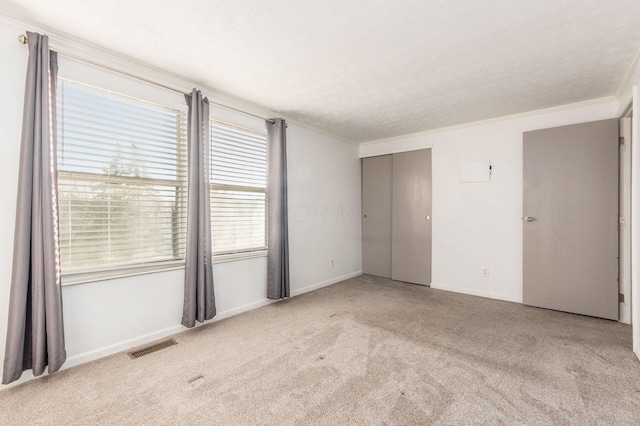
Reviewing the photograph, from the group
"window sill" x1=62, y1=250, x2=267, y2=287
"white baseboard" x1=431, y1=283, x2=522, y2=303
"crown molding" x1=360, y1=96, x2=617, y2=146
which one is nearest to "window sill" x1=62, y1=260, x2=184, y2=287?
"window sill" x1=62, y1=250, x2=267, y2=287

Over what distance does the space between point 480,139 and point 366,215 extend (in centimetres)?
208

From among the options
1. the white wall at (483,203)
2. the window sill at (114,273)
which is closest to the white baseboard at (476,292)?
the white wall at (483,203)

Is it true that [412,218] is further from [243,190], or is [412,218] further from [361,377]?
[361,377]

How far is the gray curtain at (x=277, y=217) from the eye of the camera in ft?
11.7

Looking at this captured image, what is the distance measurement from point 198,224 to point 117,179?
2.41ft

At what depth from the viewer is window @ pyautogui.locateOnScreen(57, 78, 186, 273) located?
7.16 feet

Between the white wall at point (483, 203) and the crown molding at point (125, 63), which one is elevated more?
the crown molding at point (125, 63)

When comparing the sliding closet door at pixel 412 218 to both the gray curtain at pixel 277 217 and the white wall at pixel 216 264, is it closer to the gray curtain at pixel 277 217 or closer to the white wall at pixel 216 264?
the white wall at pixel 216 264

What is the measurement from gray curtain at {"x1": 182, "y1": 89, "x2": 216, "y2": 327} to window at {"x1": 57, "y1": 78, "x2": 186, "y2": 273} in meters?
0.15

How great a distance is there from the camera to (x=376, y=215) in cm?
504

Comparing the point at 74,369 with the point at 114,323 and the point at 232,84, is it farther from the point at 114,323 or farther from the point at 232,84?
the point at 232,84

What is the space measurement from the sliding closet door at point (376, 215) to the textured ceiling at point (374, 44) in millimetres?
1775

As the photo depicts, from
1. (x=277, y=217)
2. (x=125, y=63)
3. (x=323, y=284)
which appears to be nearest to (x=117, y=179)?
(x=125, y=63)

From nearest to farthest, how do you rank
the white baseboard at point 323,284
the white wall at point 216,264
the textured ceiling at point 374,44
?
the textured ceiling at point 374,44 → the white wall at point 216,264 → the white baseboard at point 323,284
